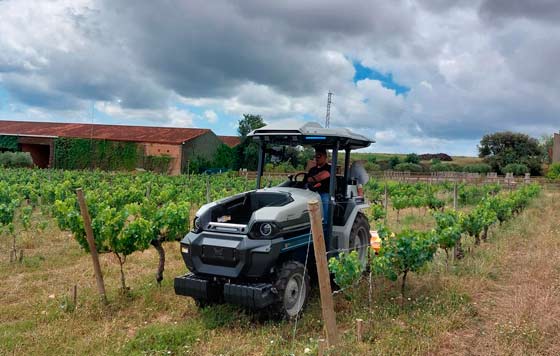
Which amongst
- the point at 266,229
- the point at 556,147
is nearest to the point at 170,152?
the point at 266,229

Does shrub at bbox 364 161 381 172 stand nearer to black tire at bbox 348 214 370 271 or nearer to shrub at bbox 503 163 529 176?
shrub at bbox 503 163 529 176

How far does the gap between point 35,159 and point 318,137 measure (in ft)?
135

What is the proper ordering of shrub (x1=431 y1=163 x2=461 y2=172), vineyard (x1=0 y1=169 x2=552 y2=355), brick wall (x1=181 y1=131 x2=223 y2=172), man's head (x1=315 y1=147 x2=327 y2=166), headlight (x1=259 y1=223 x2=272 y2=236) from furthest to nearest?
shrub (x1=431 y1=163 x2=461 y2=172)
brick wall (x1=181 y1=131 x2=223 y2=172)
man's head (x1=315 y1=147 x2=327 y2=166)
headlight (x1=259 y1=223 x2=272 y2=236)
vineyard (x1=0 y1=169 x2=552 y2=355)

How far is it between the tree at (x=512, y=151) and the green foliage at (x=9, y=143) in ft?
154

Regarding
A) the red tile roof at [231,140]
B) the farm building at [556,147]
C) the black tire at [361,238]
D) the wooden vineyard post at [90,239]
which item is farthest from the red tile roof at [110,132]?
the farm building at [556,147]

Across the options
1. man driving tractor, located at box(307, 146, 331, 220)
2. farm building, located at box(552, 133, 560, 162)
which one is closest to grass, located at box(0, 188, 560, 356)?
man driving tractor, located at box(307, 146, 331, 220)

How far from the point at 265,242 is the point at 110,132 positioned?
38.6 metres

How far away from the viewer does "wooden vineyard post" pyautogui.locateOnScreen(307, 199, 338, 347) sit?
406 centimetres

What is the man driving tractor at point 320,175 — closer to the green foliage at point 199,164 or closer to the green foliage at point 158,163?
the green foliage at point 199,164

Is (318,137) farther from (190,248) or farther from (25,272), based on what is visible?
(25,272)

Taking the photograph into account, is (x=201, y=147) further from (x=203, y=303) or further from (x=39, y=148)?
(x=203, y=303)

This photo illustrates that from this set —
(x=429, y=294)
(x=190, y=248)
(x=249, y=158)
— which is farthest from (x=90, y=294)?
(x=249, y=158)

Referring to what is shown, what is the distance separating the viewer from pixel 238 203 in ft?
19.6

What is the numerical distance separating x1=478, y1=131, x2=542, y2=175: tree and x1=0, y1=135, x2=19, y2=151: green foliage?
154 feet
